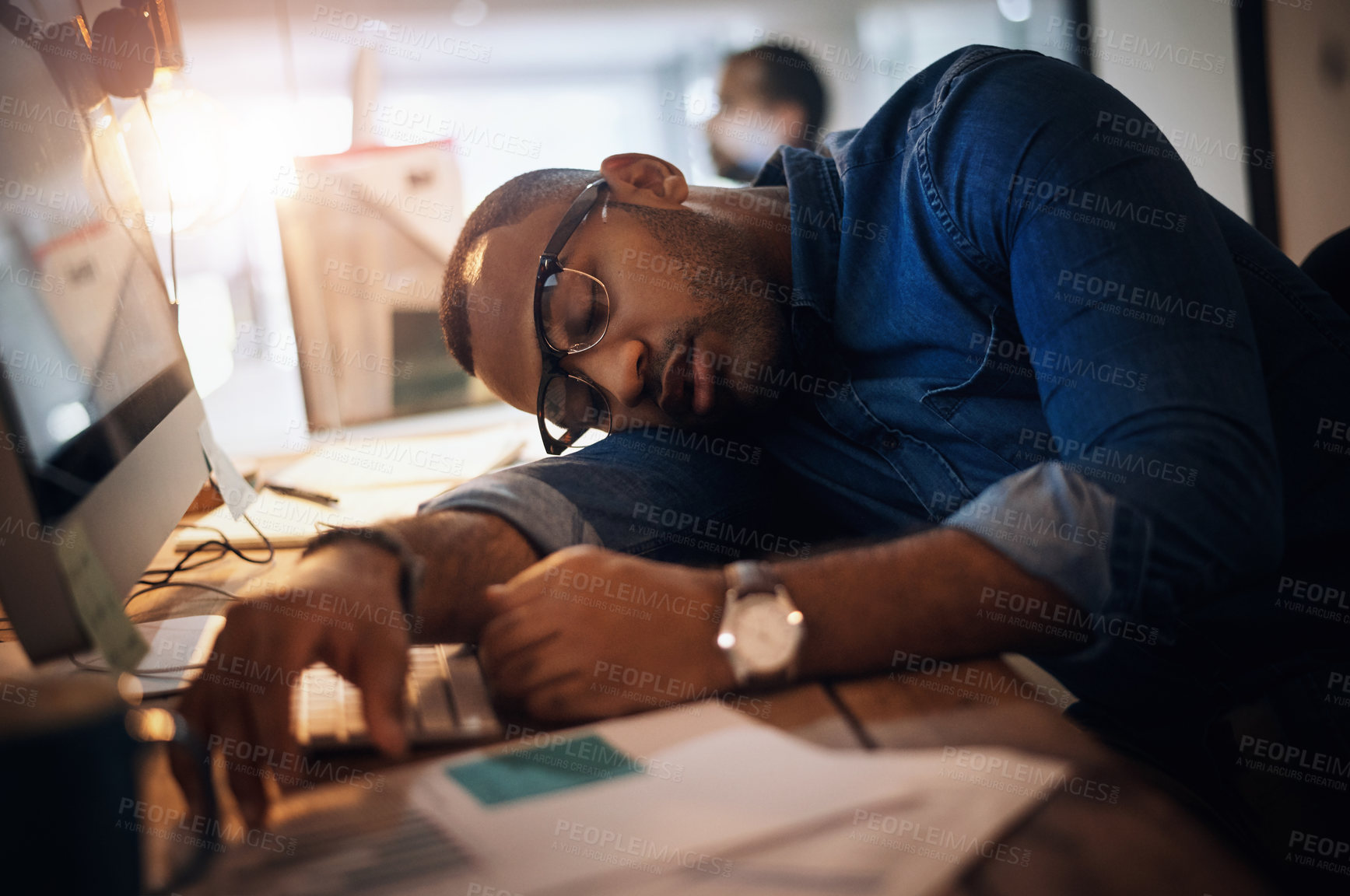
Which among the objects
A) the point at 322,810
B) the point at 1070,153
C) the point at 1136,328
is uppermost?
the point at 1070,153

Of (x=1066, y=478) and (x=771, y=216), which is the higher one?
(x=771, y=216)

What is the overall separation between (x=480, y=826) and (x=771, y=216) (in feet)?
3.44

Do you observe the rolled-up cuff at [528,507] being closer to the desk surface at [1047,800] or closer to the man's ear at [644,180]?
the desk surface at [1047,800]

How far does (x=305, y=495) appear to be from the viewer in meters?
1.45

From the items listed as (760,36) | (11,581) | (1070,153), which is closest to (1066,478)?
(1070,153)

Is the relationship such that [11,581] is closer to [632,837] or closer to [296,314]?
[632,837]

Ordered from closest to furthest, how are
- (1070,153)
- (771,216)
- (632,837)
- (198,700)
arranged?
(632,837), (198,700), (1070,153), (771,216)

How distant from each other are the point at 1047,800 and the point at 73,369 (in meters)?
0.83

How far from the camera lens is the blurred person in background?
9.39ft

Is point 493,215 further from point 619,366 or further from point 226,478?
point 226,478

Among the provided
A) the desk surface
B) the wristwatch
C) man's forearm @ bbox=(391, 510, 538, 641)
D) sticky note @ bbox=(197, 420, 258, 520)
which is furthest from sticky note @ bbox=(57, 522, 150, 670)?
sticky note @ bbox=(197, 420, 258, 520)

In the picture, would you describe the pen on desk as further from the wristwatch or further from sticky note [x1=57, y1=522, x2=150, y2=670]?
the wristwatch

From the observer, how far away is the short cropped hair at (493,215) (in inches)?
49.1

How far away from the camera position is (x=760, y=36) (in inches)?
116
